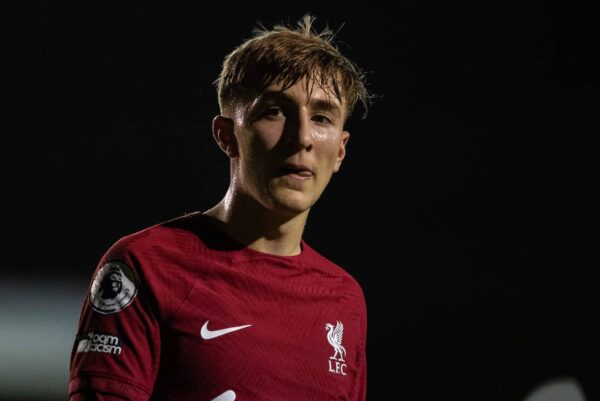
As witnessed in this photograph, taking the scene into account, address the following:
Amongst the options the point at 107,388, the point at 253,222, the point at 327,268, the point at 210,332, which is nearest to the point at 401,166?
Answer: the point at 327,268

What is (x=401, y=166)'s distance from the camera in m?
2.15

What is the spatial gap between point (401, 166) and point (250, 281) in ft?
4.24

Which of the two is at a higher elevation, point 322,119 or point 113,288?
point 322,119

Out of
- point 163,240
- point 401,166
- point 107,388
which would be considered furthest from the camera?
point 401,166

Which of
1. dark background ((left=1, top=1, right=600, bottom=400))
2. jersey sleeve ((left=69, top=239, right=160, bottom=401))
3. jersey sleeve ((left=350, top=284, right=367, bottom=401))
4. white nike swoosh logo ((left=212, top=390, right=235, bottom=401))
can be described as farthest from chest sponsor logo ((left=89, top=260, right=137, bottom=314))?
dark background ((left=1, top=1, right=600, bottom=400))

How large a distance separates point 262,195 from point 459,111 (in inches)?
54.8

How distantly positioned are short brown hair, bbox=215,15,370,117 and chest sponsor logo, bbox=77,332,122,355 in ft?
1.08

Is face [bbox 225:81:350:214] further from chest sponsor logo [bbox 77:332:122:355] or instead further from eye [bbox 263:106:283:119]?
chest sponsor logo [bbox 77:332:122:355]

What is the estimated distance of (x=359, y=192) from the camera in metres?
2.12

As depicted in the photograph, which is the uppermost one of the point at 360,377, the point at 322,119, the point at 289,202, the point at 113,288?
the point at 322,119

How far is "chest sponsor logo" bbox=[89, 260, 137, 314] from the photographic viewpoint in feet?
2.64

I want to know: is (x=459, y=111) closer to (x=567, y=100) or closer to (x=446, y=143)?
(x=446, y=143)

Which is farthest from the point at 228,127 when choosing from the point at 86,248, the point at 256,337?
the point at 86,248

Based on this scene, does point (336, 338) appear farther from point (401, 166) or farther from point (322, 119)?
point (401, 166)
